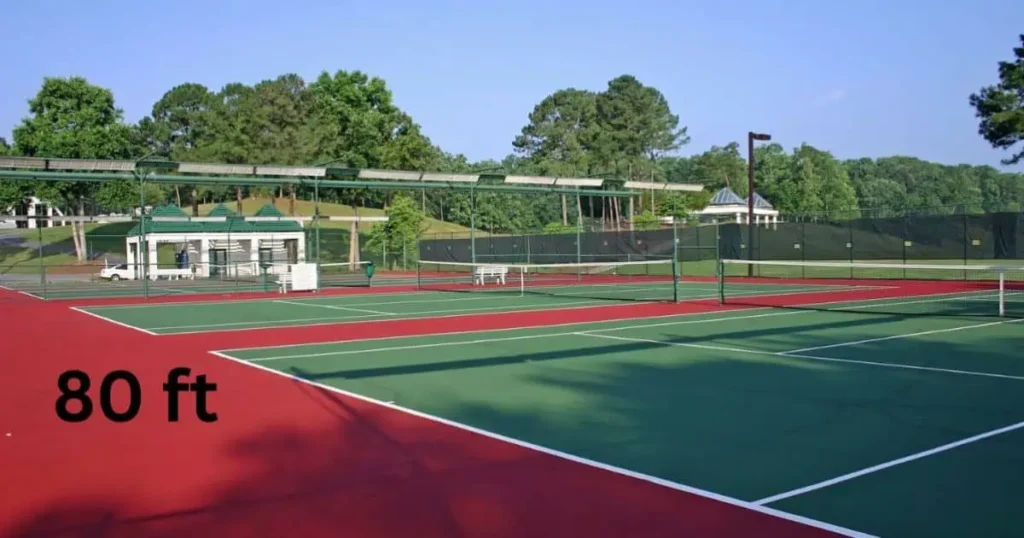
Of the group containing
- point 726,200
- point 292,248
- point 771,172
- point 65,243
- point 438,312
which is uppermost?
point 771,172

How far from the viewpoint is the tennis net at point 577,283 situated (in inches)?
1091

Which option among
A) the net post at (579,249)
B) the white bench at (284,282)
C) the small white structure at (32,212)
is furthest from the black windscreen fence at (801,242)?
the small white structure at (32,212)

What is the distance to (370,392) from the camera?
10367 millimetres

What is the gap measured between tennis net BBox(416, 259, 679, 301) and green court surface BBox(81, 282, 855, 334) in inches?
2.5

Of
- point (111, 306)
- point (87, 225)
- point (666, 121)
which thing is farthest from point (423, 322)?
point (666, 121)

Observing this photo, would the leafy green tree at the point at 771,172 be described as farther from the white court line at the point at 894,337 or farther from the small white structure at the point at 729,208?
the white court line at the point at 894,337

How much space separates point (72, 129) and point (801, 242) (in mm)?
57748

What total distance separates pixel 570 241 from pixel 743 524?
40.6 meters

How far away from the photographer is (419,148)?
61.5 metres

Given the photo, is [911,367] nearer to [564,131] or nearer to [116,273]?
[116,273]

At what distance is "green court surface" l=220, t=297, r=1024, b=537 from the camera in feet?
19.9

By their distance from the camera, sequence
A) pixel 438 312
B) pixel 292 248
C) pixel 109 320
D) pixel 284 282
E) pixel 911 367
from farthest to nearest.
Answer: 1. pixel 292 248
2. pixel 284 282
3. pixel 438 312
4. pixel 109 320
5. pixel 911 367

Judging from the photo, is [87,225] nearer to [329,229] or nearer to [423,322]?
[329,229]

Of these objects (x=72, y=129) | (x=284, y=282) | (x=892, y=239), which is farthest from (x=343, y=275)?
(x=72, y=129)
